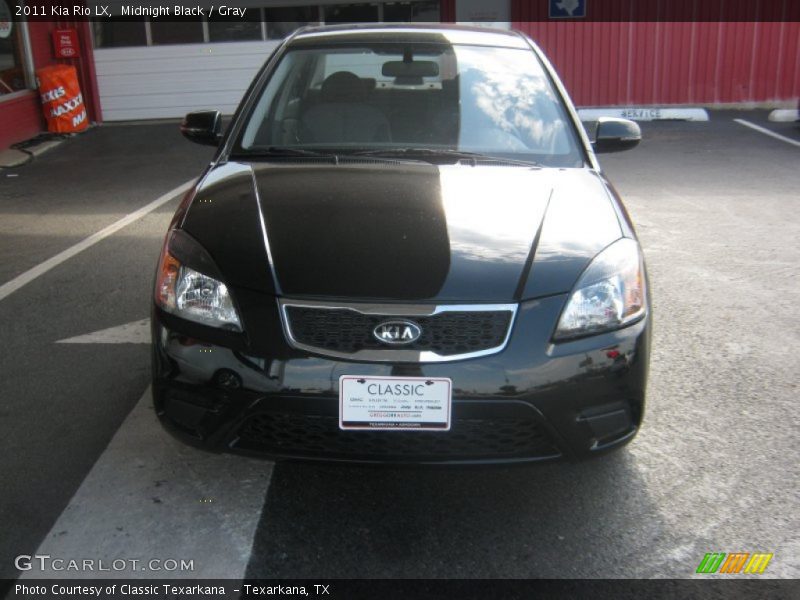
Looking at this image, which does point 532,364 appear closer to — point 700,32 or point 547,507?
point 547,507

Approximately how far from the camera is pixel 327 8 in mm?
13789

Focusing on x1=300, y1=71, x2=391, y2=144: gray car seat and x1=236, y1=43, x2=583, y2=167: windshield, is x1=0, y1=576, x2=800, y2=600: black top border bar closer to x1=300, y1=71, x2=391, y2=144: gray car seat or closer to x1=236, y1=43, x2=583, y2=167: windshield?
x1=236, y1=43, x2=583, y2=167: windshield

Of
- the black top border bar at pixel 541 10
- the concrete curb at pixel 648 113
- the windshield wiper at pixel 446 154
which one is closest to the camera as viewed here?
the windshield wiper at pixel 446 154

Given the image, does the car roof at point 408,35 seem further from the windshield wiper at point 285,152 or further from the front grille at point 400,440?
the front grille at point 400,440

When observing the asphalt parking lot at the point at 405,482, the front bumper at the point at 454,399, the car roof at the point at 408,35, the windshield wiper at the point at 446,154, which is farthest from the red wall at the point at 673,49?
the front bumper at the point at 454,399

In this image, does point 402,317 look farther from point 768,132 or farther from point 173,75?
point 173,75

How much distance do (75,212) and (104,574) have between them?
5602mm

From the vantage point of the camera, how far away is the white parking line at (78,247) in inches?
213

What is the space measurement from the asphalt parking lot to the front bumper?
12cm

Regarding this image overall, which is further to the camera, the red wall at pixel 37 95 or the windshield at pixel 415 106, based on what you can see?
the red wall at pixel 37 95

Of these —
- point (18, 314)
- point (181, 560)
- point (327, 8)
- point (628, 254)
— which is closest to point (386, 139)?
point (628, 254)

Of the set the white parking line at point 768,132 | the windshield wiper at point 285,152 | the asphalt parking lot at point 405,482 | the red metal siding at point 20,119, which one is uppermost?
the windshield wiper at point 285,152

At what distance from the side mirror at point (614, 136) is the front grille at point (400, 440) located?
1.99 metres

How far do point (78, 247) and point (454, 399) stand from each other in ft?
14.9
